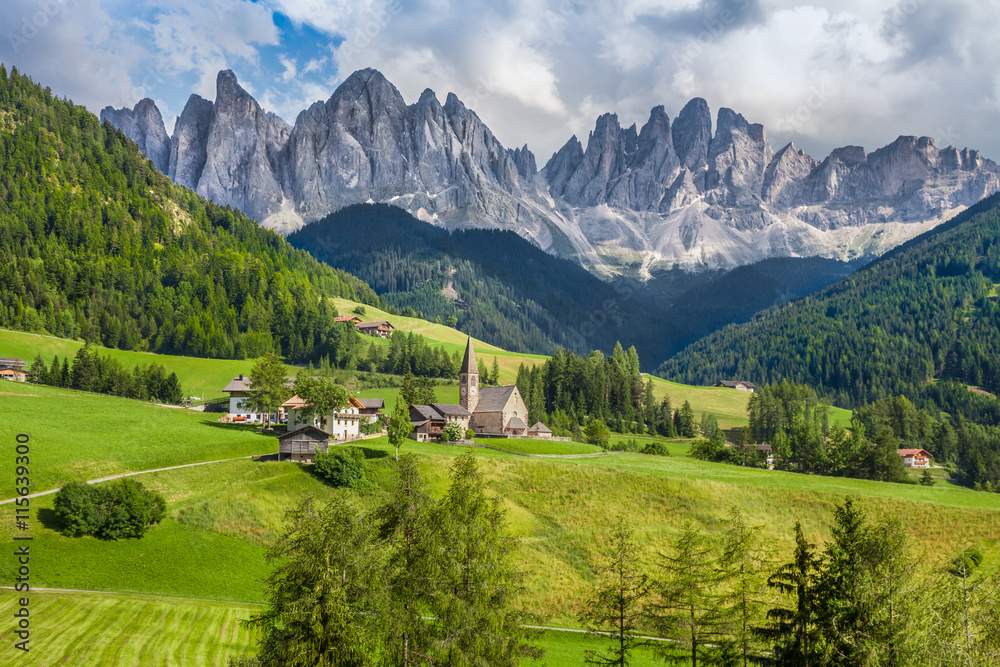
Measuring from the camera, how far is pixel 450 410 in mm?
106375

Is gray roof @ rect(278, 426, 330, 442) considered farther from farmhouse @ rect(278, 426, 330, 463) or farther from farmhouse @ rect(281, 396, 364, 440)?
farmhouse @ rect(281, 396, 364, 440)

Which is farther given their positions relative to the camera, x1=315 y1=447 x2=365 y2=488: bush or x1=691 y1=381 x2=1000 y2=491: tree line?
x1=691 y1=381 x2=1000 y2=491: tree line

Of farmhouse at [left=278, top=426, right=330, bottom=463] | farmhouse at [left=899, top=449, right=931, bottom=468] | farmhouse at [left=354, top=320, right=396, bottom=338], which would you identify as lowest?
farmhouse at [left=899, top=449, right=931, bottom=468]

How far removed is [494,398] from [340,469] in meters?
48.6

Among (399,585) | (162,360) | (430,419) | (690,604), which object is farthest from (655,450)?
(162,360)

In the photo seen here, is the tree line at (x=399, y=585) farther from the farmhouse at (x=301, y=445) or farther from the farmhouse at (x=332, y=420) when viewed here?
the farmhouse at (x=332, y=420)

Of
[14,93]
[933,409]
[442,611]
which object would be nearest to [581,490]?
[442,611]

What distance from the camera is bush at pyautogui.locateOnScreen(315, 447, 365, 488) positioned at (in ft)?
215

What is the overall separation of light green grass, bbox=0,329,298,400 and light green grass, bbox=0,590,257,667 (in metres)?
84.4

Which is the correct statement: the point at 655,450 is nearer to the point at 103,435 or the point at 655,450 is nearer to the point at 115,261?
the point at 103,435

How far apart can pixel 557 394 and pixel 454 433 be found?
160ft

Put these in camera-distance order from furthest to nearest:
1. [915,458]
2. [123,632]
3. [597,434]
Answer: [915,458] → [597,434] → [123,632]

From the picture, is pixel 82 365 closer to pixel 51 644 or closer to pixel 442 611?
pixel 51 644

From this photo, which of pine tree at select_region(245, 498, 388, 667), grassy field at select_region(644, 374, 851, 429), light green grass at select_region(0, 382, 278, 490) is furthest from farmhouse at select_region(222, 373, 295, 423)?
grassy field at select_region(644, 374, 851, 429)
